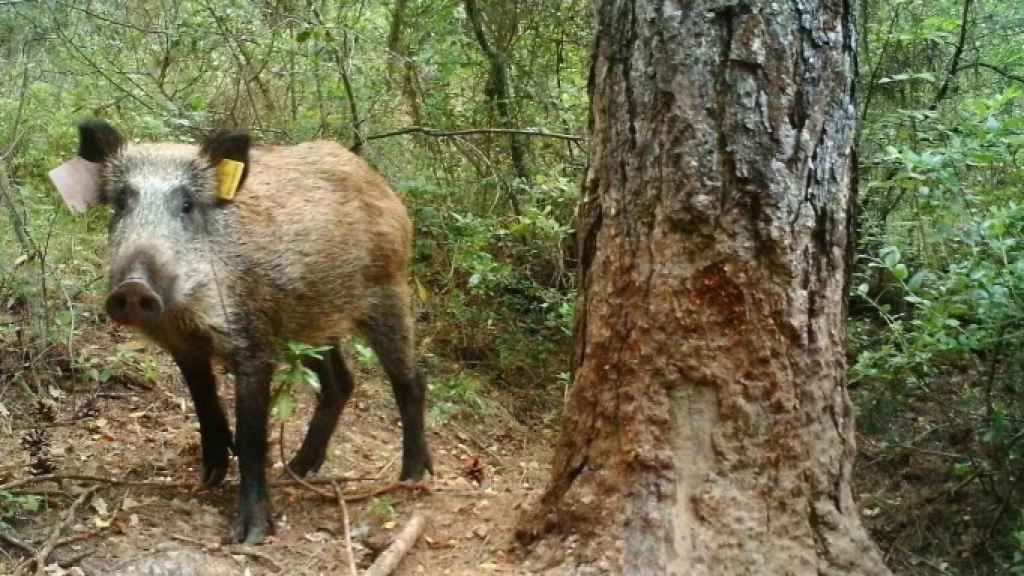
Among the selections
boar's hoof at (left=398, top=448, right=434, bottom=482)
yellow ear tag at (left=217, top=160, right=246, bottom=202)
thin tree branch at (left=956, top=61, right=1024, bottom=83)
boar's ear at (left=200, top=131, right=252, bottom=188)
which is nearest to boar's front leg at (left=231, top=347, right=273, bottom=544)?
yellow ear tag at (left=217, top=160, right=246, bottom=202)

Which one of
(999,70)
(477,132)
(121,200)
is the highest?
(999,70)

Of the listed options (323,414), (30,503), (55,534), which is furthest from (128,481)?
(323,414)

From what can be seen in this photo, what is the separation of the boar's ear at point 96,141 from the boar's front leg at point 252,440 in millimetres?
1035

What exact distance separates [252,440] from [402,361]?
40.2 inches

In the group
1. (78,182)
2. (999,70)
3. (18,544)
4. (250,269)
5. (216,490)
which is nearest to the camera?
(18,544)

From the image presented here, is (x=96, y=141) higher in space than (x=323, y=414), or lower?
higher

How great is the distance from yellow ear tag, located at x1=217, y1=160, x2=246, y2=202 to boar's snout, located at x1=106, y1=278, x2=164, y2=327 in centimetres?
64

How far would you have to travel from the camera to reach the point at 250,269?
425cm

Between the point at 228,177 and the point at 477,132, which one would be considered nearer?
the point at 228,177

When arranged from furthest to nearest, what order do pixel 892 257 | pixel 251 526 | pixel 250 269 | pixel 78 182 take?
pixel 250 269, pixel 78 182, pixel 251 526, pixel 892 257

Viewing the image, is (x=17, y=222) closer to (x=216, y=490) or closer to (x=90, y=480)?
(x=90, y=480)

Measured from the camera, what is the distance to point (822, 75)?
2.79 m

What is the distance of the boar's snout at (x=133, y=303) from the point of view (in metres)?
3.65

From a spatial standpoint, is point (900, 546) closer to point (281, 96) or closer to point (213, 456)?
point (213, 456)
